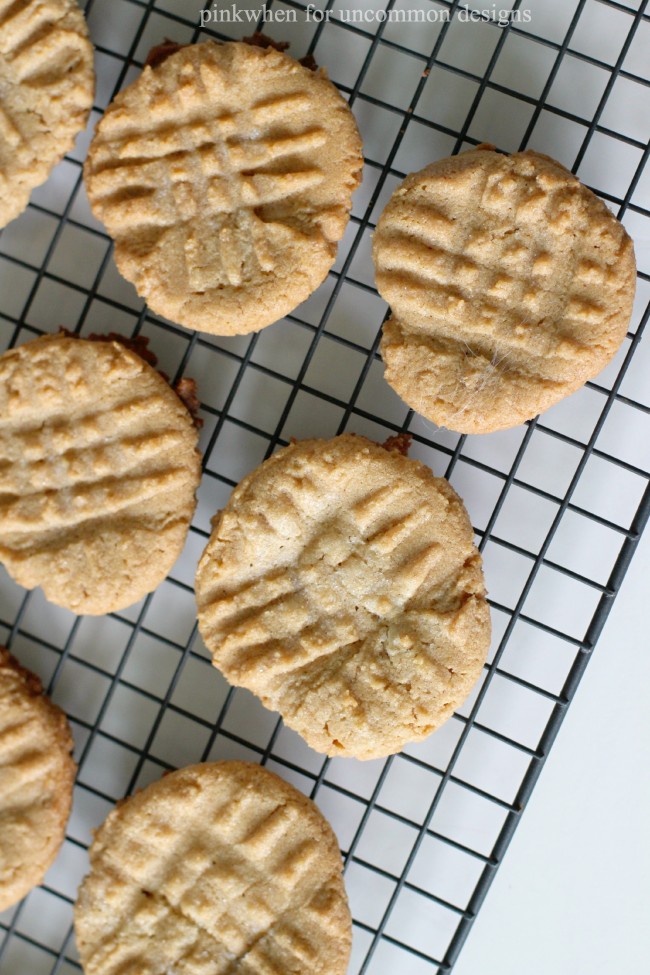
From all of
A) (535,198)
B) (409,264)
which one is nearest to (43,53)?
(409,264)

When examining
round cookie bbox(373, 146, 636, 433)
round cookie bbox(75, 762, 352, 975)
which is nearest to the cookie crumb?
round cookie bbox(373, 146, 636, 433)

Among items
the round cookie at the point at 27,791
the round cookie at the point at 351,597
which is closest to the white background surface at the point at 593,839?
the round cookie at the point at 351,597

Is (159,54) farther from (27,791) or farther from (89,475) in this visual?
(27,791)

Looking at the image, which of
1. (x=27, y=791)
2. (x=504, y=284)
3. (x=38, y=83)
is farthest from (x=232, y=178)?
(x=27, y=791)

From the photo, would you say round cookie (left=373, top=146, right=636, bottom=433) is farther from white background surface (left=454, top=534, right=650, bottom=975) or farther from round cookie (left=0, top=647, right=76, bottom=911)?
round cookie (left=0, top=647, right=76, bottom=911)

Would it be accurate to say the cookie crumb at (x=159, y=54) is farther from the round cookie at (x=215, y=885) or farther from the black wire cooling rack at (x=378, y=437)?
the round cookie at (x=215, y=885)

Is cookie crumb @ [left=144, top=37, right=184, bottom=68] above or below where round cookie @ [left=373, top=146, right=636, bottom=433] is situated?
above
